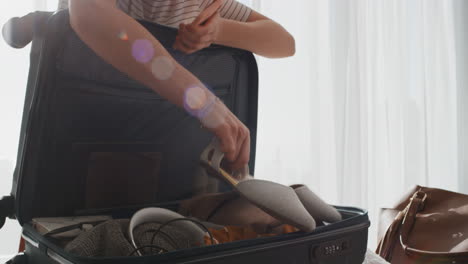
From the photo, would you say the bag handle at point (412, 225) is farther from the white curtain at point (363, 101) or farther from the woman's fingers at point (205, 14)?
the woman's fingers at point (205, 14)

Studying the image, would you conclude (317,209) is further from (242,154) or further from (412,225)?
(412,225)

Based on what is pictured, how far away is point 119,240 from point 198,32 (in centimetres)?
31

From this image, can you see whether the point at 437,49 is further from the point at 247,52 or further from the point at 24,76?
the point at 24,76

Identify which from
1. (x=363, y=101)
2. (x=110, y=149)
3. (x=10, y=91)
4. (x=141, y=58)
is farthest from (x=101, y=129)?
(x=363, y=101)

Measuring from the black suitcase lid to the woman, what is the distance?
27 millimetres

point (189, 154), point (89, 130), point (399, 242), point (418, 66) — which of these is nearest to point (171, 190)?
point (189, 154)

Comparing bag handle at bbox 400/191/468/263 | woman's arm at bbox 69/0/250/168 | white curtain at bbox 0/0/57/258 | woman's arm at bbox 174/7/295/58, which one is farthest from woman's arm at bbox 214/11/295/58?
white curtain at bbox 0/0/57/258

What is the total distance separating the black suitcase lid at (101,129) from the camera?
511 millimetres

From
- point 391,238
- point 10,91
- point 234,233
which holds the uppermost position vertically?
point 10,91

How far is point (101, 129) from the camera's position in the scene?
59cm

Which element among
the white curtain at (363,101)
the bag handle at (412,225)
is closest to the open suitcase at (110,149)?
the bag handle at (412,225)

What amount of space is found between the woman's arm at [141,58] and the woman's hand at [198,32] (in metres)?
0.07

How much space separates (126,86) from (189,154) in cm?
16

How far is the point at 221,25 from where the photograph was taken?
67cm
